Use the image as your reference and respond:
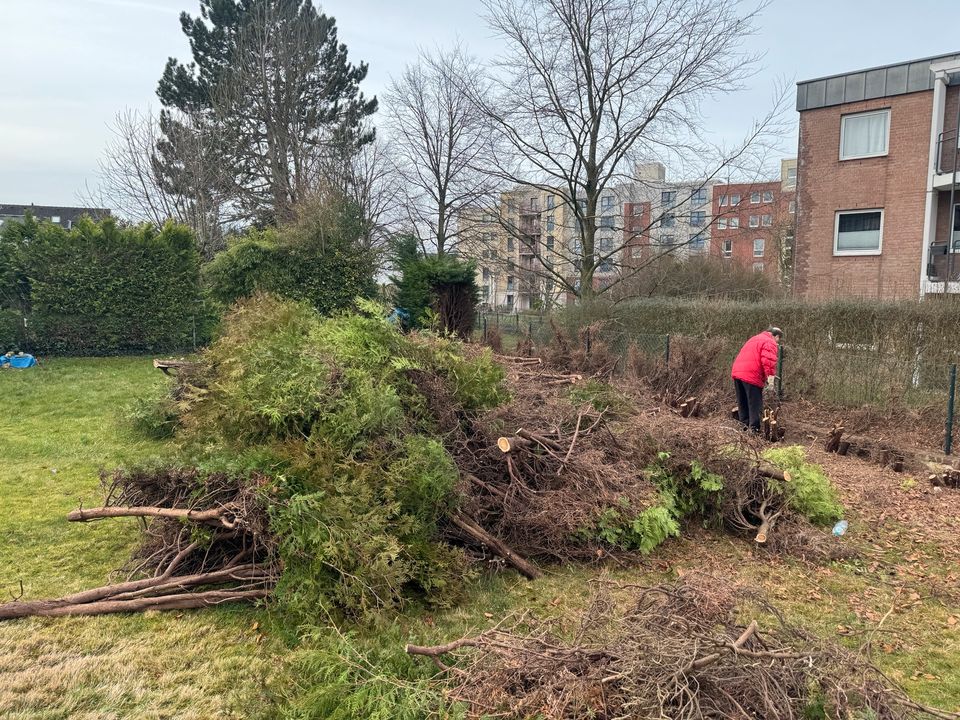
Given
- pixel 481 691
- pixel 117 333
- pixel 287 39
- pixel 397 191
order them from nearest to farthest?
1. pixel 481 691
2. pixel 117 333
3. pixel 287 39
4. pixel 397 191

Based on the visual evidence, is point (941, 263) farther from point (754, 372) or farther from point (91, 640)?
point (91, 640)

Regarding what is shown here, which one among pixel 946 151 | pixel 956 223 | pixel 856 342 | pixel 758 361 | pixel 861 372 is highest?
pixel 946 151

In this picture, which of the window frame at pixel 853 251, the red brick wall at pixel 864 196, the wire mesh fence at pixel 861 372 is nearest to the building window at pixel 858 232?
the window frame at pixel 853 251

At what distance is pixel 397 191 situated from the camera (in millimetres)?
26531

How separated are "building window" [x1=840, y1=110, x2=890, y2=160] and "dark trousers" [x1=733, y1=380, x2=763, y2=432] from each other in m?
13.4

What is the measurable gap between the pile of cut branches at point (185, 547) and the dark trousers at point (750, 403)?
6757mm

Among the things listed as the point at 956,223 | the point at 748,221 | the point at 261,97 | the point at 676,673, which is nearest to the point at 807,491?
the point at 676,673

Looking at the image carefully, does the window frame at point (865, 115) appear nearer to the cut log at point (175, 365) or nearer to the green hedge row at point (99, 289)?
the cut log at point (175, 365)

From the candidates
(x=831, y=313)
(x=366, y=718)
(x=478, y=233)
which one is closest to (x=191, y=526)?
(x=366, y=718)

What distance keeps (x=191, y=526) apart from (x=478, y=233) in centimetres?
2354

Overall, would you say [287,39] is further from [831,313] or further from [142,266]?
[831,313]

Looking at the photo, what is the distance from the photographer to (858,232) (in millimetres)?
18406

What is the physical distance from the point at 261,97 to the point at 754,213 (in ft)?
85.2

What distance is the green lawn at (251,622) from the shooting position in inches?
122
